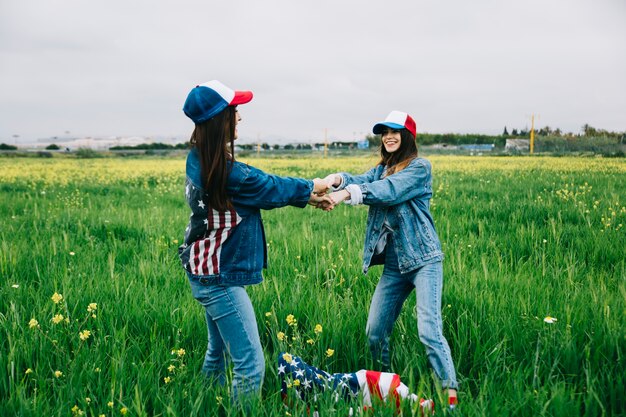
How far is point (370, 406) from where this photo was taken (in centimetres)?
239

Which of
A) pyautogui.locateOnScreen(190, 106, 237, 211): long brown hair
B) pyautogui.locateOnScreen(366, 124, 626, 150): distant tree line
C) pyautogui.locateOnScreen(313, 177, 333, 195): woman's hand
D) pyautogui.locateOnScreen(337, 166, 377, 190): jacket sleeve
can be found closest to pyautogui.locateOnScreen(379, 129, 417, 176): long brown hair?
pyautogui.locateOnScreen(337, 166, 377, 190): jacket sleeve

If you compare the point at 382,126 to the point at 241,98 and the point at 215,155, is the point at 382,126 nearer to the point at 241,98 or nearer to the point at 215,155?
the point at 241,98

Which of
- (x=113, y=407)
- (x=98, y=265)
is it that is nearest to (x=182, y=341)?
(x=113, y=407)

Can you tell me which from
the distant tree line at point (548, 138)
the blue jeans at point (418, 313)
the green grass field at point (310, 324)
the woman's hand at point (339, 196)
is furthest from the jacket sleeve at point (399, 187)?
the distant tree line at point (548, 138)

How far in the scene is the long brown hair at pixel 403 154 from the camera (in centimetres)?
318

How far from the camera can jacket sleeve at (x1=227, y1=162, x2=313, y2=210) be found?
96.9 inches

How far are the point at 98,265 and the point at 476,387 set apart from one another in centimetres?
369

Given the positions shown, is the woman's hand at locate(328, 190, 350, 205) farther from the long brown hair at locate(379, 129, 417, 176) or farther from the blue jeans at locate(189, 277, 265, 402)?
the blue jeans at locate(189, 277, 265, 402)

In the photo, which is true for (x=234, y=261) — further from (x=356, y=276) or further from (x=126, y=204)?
(x=126, y=204)

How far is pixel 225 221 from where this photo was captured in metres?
2.48

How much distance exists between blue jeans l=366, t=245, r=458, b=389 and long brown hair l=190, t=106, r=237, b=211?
4.10 feet

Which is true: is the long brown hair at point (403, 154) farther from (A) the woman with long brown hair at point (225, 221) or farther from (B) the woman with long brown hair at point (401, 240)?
(A) the woman with long brown hair at point (225, 221)

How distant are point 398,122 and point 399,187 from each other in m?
0.46

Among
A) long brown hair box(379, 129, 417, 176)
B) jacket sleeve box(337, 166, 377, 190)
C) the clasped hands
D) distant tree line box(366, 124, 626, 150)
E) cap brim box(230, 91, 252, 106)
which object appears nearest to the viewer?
cap brim box(230, 91, 252, 106)
